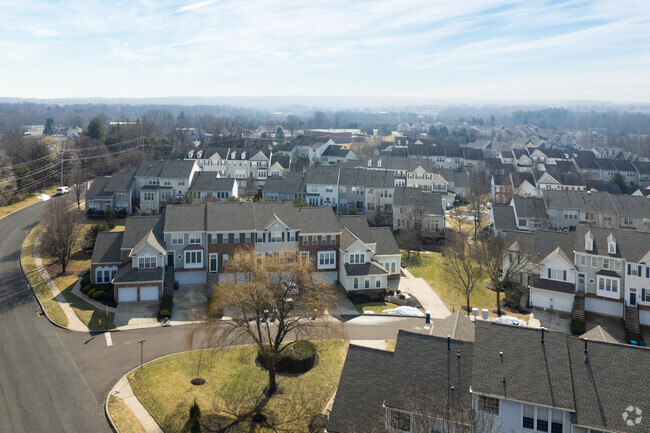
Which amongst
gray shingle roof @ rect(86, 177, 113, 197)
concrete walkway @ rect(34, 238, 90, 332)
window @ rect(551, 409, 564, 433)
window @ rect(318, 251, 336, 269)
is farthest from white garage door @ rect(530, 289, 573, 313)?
gray shingle roof @ rect(86, 177, 113, 197)

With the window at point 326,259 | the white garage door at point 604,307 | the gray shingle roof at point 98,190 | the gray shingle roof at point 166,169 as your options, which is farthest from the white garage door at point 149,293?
the white garage door at point 604,307

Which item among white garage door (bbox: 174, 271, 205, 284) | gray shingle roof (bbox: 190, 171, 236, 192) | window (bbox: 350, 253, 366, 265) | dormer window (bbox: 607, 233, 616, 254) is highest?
gray shingle roof (bbox: 190, 171, 236, 192)

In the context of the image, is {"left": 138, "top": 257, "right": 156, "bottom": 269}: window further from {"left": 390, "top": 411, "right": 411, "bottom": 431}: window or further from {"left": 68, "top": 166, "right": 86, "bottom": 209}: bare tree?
{"left": 68, "top": 166, "right": 86, "bottom": 209}: bare tree

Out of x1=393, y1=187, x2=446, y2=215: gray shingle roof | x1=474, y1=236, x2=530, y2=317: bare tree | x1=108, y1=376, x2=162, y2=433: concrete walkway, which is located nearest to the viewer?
x1=108, y1=376, x2=162, y2=433: concrete walkway

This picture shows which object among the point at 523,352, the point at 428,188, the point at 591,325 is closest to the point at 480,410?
the point at 523,352

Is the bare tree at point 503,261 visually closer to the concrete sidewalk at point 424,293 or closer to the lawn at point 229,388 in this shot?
the concrete sidewalk at point 424,293

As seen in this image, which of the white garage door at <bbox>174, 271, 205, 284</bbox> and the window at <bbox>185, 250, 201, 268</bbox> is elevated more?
the window at <bbox>185, 250, 201, 268</bbox>

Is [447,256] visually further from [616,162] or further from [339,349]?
[616,162]
